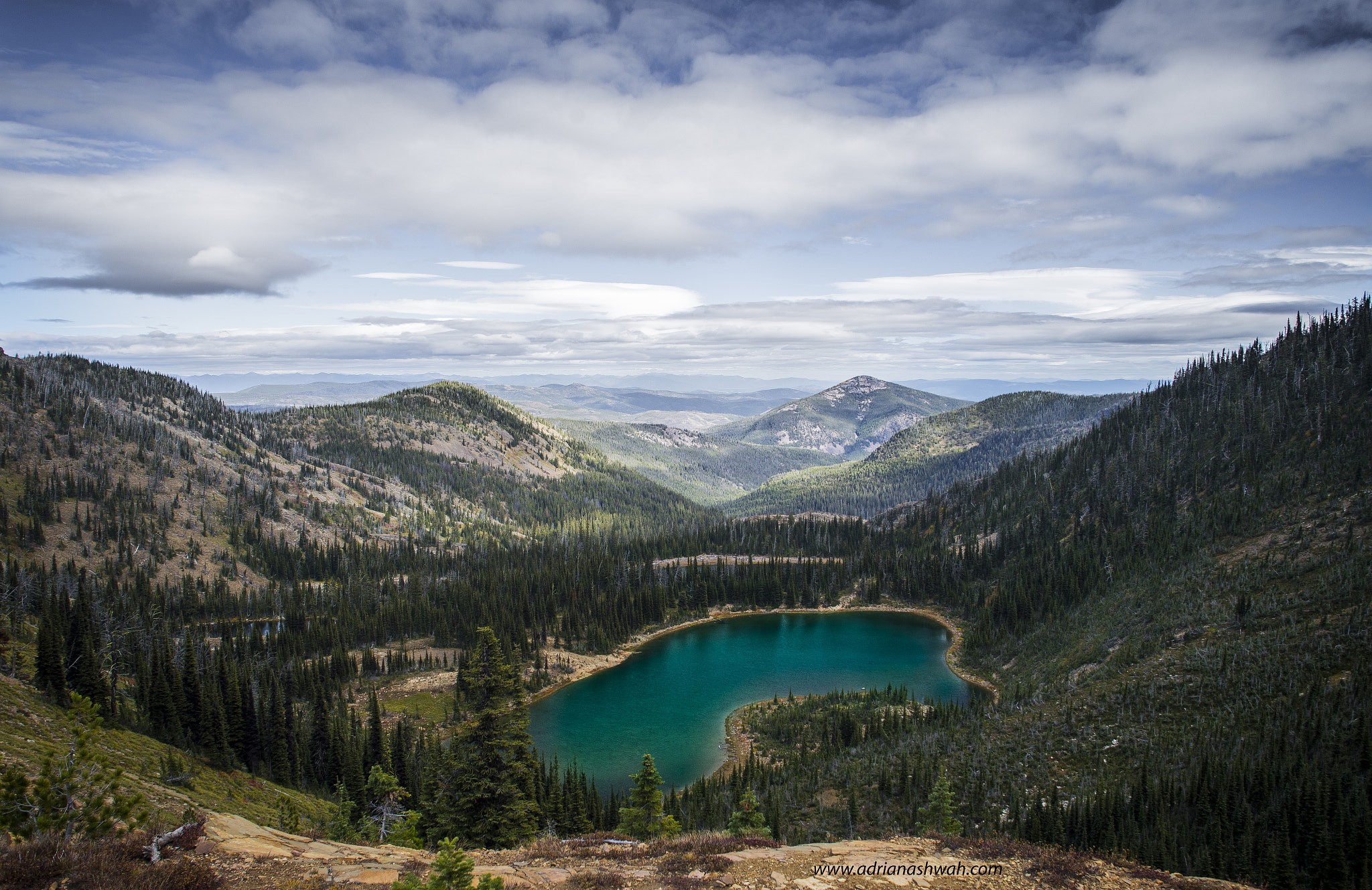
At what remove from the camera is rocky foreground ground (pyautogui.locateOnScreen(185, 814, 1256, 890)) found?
18.2 m

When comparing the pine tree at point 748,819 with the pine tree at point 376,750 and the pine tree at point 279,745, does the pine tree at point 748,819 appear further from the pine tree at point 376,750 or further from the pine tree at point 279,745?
the pine tree at point 279,745

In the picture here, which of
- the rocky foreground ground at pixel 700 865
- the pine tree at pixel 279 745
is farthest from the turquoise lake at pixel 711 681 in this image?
the rocky foreground ground at pixel 700 865

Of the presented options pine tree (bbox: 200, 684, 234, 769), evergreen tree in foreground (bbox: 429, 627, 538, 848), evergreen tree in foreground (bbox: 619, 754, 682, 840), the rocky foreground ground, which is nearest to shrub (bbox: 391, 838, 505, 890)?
the rocky foreground ground

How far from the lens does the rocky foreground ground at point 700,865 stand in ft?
59.6

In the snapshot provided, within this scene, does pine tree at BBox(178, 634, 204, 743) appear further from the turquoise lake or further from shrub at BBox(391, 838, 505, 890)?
shrub at BBox(391, 838, 505, 890)

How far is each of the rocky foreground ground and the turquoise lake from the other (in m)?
52.0

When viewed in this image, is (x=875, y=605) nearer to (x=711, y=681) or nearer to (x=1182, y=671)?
(x=711, y=681)

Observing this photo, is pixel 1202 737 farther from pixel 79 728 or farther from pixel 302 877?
pixel 79 728

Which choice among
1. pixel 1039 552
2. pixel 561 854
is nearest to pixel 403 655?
pixel 561 854

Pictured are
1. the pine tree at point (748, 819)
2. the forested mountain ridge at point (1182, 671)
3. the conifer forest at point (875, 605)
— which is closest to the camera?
the forested mountain ridge at point (1182, 671)

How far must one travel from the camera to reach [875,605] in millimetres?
154125

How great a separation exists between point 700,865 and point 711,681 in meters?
89.7

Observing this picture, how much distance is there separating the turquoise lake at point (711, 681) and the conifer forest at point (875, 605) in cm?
632

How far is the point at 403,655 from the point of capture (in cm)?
10844
